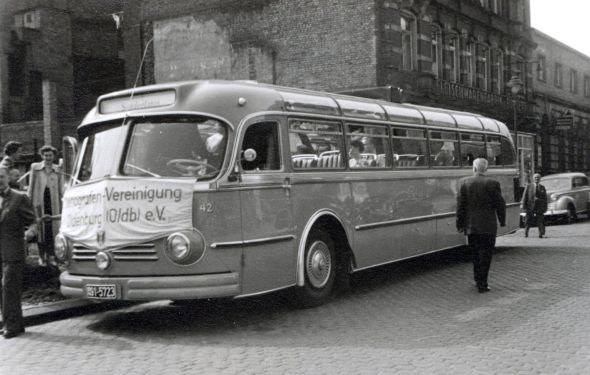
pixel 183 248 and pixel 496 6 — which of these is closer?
pixel 183 248

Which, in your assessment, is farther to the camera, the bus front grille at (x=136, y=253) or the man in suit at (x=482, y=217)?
the man in suit at (x=482, y=217)

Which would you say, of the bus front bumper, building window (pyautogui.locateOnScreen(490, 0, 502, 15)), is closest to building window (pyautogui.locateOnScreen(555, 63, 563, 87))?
building window (pyautogui.locateOnScreen(490, 0, 502, 15))

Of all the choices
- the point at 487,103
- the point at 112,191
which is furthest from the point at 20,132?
the point at 112,191

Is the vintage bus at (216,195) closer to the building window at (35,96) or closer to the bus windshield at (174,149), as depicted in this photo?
the bus windshield at (174,149)

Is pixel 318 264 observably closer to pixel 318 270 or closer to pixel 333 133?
pixel 318 270

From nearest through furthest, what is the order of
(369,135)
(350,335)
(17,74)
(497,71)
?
(350,335) → (369,135) → (17,74) → (497,71)

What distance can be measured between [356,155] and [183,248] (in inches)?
144

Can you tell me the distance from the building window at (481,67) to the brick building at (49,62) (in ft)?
56.8

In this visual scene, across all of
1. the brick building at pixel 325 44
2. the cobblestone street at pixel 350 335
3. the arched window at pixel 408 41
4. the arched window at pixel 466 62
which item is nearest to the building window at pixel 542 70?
the brick building at pixel 325 44

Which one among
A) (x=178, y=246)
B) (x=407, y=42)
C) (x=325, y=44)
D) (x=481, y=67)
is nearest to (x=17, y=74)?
(x=325, y=44)

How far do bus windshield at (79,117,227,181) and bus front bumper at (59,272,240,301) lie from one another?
1092 millimetres

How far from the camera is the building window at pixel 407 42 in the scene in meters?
27.5

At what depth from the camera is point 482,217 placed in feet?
31.8

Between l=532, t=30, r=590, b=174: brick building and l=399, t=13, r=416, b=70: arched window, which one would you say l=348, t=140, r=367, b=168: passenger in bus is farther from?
l=532, t=30, r=590, b=174: brick building
